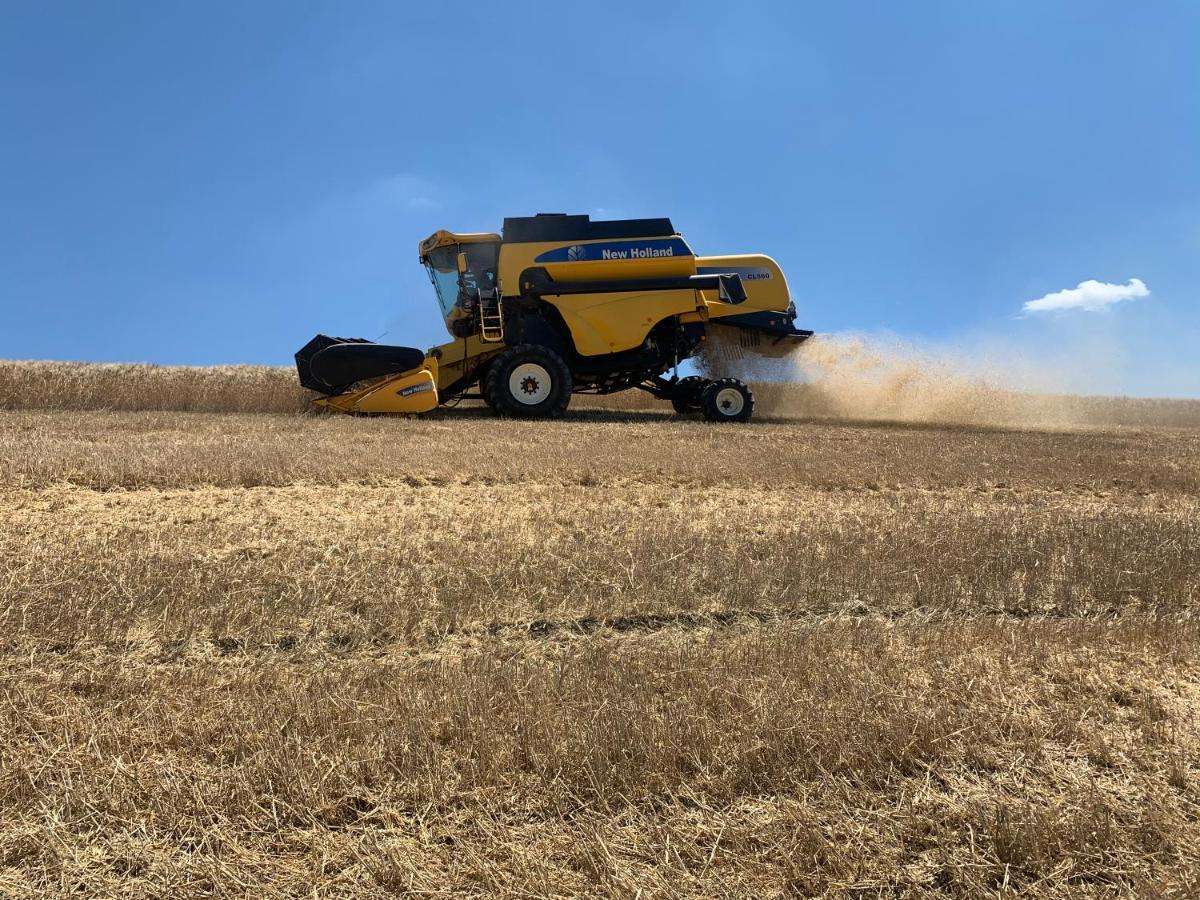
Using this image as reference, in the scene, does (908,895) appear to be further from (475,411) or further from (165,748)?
(475,411)

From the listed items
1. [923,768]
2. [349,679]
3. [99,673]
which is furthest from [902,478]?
[99,673]

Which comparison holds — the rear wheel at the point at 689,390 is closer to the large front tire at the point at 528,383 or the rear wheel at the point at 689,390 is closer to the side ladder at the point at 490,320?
the large front tire at the point at 528,383

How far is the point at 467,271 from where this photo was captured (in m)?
14.6

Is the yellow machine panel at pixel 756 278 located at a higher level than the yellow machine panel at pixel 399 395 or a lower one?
higher

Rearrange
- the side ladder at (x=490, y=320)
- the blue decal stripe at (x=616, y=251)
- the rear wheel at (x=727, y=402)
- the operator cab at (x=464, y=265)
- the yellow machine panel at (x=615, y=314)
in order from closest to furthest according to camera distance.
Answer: the side ladder at (x=490, y=320) → the operator cab at (x=464, y=265) → the blue decal stripe at (x=616, y=251) → the yellow machine panel at (x=615, y=314) → the rear wheel at (x=727, y=402)

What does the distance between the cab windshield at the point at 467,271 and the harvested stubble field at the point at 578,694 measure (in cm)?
822

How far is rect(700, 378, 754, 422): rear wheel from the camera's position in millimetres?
15430

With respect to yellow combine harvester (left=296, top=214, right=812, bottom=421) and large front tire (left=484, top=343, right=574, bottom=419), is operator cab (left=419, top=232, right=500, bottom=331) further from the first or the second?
large front tire (left=484, top=343, right=574, bottom=419)

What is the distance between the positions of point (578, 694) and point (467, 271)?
42.0ft

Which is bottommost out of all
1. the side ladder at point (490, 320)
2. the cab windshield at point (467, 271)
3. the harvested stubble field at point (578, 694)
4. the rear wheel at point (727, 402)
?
the harvested stubble field at point (578, 694)

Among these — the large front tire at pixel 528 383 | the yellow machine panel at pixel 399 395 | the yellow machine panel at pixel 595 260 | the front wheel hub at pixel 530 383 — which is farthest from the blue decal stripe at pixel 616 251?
the yellow machine panel at pixel 399 395

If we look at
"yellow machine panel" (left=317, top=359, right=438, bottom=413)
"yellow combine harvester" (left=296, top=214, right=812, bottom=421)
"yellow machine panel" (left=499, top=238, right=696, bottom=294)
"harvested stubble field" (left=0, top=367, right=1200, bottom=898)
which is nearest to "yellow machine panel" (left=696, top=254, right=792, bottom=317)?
"yellow combine harvester" (left=296, top=214, right=812, bottom=421)

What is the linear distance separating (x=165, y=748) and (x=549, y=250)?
13172mm

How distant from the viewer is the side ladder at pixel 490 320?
1438 cm
